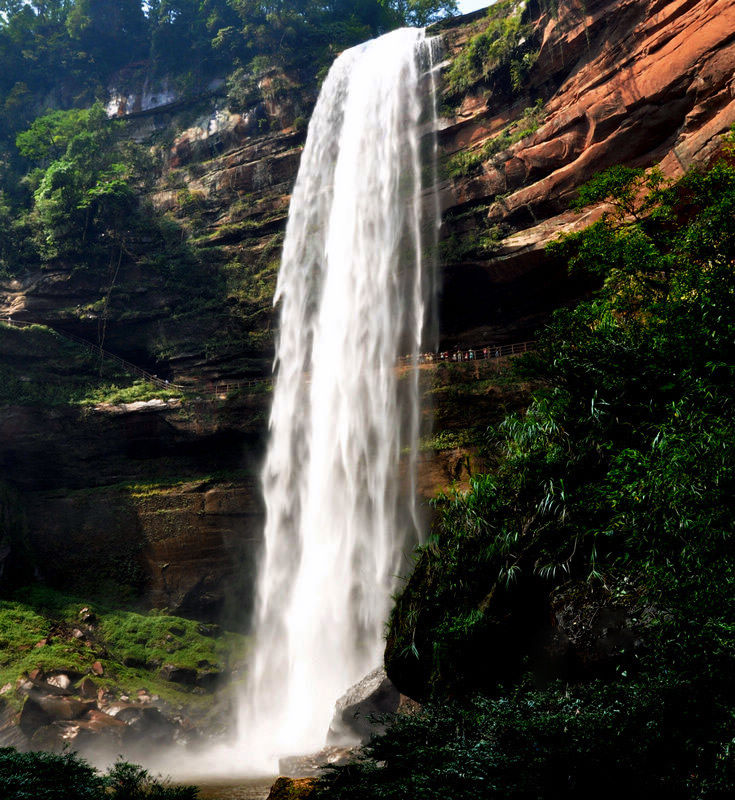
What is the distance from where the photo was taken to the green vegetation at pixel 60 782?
18.4ft

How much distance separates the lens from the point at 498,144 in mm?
21656

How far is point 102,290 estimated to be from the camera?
26.0m

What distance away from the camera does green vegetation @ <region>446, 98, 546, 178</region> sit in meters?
21.0

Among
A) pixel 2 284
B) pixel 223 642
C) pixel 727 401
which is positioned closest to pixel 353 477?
pixel 223 642

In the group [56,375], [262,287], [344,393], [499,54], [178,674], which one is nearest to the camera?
[178,674]

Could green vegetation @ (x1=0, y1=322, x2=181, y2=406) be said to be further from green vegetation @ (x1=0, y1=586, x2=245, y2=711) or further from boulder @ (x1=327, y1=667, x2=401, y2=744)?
boulder @ (x1=327, y1=667, x2=401, y2=744)

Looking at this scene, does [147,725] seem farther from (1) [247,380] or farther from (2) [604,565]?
(1) [247,380]

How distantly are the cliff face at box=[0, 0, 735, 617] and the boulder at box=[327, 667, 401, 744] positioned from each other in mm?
7285

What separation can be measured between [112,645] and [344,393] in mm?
10201

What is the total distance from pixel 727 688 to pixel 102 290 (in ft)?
85.3

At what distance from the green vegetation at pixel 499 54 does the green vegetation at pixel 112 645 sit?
837 inches

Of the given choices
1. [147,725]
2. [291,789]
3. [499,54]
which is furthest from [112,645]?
[499,54]

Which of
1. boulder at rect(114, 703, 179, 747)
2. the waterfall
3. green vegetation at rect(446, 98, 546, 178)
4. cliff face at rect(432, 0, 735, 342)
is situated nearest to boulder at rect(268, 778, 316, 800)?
the waterfall

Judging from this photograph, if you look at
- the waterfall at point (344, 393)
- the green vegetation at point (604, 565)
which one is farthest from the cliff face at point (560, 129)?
the green vegetation at point (604, 565)
